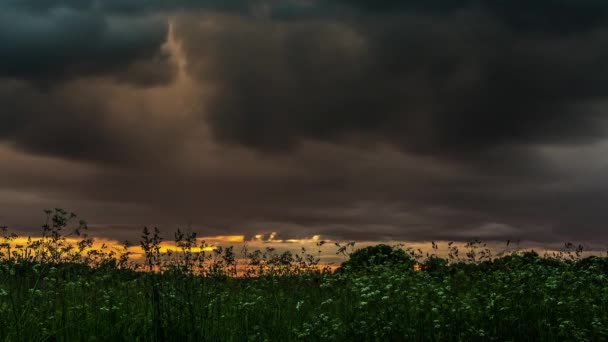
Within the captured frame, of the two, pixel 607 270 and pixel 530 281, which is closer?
pixel 530 281

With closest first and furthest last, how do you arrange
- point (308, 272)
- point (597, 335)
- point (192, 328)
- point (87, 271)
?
point (192, 328), point (597, 335), point (87, 271), point (308, 272)

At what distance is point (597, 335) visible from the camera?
38.5 ft

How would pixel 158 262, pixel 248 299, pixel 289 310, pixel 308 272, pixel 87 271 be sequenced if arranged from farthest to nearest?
pixel 308 272 < pixel 87 271 < pixel 248 299 < pixel 289 310 < pixel 158 262

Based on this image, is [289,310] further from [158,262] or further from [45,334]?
[45,334]

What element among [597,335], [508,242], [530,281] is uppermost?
[508,242]

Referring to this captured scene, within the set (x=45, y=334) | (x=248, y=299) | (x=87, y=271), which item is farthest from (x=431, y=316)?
(x=87, y=271)

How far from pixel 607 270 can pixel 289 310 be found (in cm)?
1384

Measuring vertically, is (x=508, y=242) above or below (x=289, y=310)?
above

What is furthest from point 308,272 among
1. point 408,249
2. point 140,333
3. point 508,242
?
point 140,333

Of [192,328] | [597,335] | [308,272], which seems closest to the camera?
[192,328]

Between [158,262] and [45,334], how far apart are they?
212cm

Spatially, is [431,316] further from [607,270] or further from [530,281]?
[607,270]

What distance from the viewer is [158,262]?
10.6 meters

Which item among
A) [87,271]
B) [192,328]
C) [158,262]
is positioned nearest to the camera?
[192,328]
